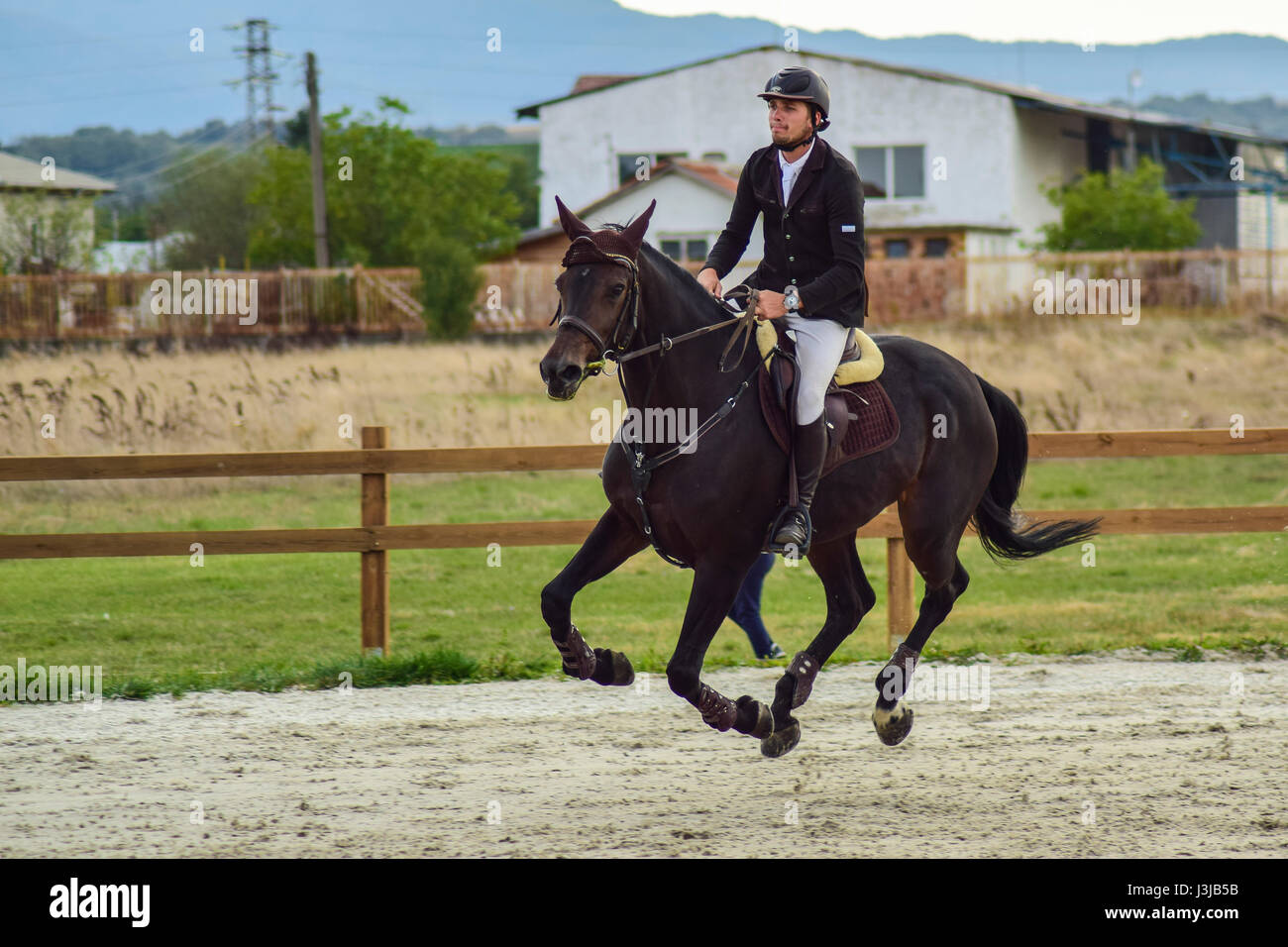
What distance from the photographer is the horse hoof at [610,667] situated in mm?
6027

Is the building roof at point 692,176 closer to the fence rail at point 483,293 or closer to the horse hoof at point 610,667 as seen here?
the fence rail at point 483,293

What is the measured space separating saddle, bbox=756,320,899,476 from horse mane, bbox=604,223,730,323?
25 centimetres

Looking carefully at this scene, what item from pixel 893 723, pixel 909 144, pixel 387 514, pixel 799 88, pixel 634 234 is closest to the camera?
pixel 634 234

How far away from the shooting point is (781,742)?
6.31 metres

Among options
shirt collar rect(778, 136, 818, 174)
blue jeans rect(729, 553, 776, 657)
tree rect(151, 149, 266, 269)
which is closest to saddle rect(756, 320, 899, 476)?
shirt collar rect(778, 136, 818, 174)

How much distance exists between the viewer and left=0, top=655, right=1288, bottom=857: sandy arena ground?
17.4 feet

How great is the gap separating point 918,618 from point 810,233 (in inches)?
79.1

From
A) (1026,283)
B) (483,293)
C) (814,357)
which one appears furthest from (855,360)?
(1026,283)

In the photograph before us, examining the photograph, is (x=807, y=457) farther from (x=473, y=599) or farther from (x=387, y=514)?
(x=473, y=599)

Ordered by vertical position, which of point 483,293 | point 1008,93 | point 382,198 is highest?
point 1008,93

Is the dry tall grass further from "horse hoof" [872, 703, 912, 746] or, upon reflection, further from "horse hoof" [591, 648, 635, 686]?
"horse hoof" [591, 648, 635, 686]

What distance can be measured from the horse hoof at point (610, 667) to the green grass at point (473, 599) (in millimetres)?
2675
